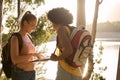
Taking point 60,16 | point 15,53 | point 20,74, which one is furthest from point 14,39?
point 60,16

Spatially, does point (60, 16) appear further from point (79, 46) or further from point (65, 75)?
point (65, 75)

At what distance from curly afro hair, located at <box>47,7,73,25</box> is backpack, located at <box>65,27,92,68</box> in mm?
98

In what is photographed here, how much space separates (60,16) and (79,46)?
0.28m

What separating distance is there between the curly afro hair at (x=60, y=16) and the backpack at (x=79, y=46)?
10 centimetres

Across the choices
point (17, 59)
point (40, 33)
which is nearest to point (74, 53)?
→ point (17, 59)

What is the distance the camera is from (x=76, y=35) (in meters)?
2.79

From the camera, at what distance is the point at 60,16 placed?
2842 millimetres

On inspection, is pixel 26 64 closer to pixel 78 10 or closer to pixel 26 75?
pixel 26 75

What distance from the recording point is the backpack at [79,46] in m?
2.78

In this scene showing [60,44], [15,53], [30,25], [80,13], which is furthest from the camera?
[80,13]

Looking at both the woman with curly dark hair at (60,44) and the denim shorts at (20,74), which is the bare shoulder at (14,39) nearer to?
the denim shorts at (20,74)

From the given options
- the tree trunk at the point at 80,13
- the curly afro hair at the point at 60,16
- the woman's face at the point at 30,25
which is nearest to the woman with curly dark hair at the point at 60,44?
the curly afro hair at the point at 60,16

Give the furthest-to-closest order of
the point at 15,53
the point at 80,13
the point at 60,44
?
the point at 80,13 → the point at 15,53 → the point at 60,44

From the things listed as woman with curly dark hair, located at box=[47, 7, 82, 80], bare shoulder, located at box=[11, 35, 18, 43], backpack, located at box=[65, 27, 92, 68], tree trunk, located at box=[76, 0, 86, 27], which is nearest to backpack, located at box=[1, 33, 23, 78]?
bare shoulder, located at box=[11, 35, 18, 43]
